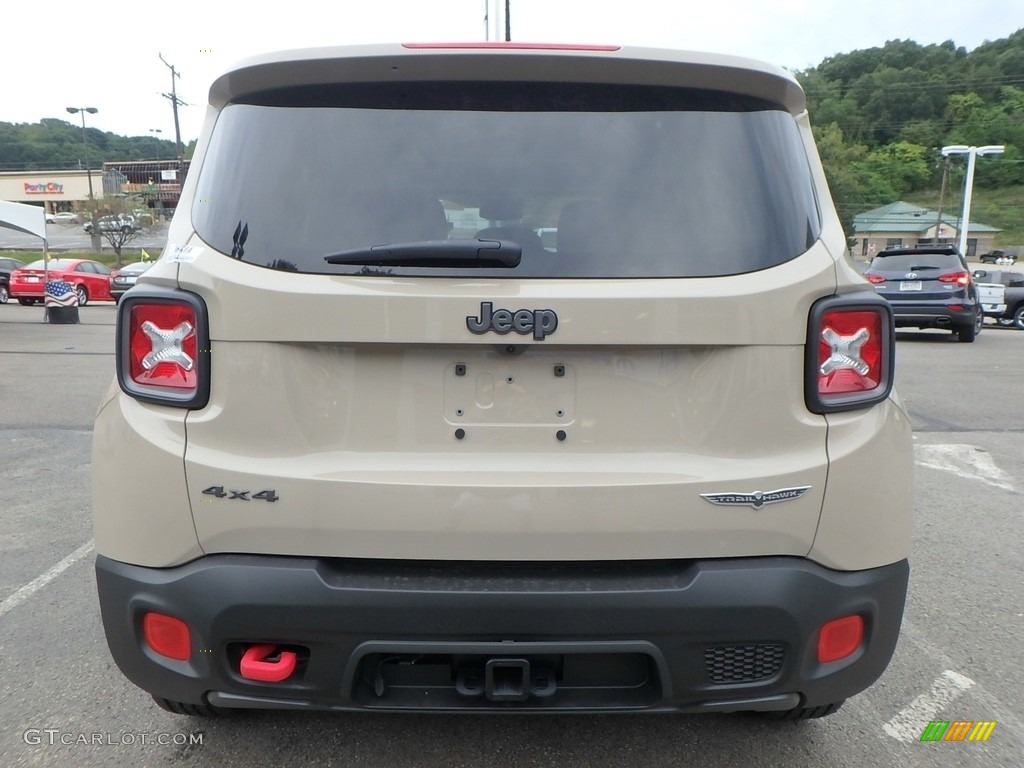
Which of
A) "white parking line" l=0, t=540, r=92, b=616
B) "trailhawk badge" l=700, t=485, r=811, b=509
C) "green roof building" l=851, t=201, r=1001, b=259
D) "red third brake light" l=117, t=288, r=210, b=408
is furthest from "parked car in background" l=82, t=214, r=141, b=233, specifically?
"green roof building" l=851, t=201, r=1001, b=259

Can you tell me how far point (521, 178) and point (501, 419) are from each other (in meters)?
0.58

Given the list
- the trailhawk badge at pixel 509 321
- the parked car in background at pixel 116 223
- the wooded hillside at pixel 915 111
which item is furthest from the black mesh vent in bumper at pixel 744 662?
the wooded hillside at pixel 915 111

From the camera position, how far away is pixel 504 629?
1763mm

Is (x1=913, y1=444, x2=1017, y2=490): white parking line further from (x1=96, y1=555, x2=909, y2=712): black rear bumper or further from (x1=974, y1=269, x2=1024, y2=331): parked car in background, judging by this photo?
(x1=974, y1=269, x2=1024, y2=331): parked car in background

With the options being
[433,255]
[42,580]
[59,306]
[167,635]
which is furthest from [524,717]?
[59,306]

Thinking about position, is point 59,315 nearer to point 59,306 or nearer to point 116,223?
point 59,306

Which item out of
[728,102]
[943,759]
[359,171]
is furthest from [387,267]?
[943,759]

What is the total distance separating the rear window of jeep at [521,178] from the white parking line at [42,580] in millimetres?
2385

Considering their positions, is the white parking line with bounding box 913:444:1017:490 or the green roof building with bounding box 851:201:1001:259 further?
the green roof building with bounding box 851:201:1001:259

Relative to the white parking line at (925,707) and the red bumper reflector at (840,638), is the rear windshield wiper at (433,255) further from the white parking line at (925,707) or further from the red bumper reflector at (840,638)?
the white parking line at (925,707)

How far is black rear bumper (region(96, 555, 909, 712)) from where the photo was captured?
1746 mm

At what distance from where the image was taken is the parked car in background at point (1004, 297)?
19922 mm

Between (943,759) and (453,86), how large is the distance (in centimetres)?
237

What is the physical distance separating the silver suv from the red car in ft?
75.8
